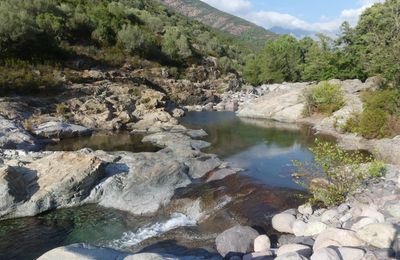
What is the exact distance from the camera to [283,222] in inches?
593

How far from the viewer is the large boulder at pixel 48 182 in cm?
1764

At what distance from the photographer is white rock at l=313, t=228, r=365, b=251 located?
12.0 meters

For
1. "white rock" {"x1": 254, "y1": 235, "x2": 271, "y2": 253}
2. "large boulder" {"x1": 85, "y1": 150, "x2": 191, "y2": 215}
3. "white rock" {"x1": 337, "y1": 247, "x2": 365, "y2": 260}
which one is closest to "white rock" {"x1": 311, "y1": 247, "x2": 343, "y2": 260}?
"white rock" {"x1": 337, "y1": 247, "x2": 365, "y2": 260}

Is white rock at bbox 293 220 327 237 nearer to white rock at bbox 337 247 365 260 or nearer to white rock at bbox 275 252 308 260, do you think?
white rock at bbox 337 247 365 260

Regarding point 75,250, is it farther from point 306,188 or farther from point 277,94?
point 277,94

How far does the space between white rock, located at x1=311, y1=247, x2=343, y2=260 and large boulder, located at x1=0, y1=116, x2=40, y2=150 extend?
21.8 metres

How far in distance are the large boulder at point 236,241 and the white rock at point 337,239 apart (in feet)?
7.80

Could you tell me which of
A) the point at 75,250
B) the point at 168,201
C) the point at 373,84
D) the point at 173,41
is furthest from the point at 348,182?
the point at 173,41

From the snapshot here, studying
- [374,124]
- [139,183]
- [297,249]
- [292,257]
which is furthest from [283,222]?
[374,124]

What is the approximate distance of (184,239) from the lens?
15.1m

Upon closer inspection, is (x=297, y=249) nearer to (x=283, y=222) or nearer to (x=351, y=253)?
(x=351, y=253)

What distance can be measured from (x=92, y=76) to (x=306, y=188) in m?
33.3

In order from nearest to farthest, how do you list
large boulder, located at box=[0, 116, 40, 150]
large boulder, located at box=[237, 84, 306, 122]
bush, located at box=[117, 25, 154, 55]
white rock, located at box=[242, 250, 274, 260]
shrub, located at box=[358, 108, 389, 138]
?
1. white rock, located at box=[242, 250, 274, 260]
2. large boulder, located at box=[0, 116, 40, 150]
3. shrub, located at box=[358, 108, 389, 138]
4. large boulder, located at box=[237, 84, 306, 122]
5. bush, located at box=[117, 25, 154, 55]

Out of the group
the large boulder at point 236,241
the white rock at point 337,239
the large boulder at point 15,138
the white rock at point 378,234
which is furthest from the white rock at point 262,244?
the large boulder at point 15,138
